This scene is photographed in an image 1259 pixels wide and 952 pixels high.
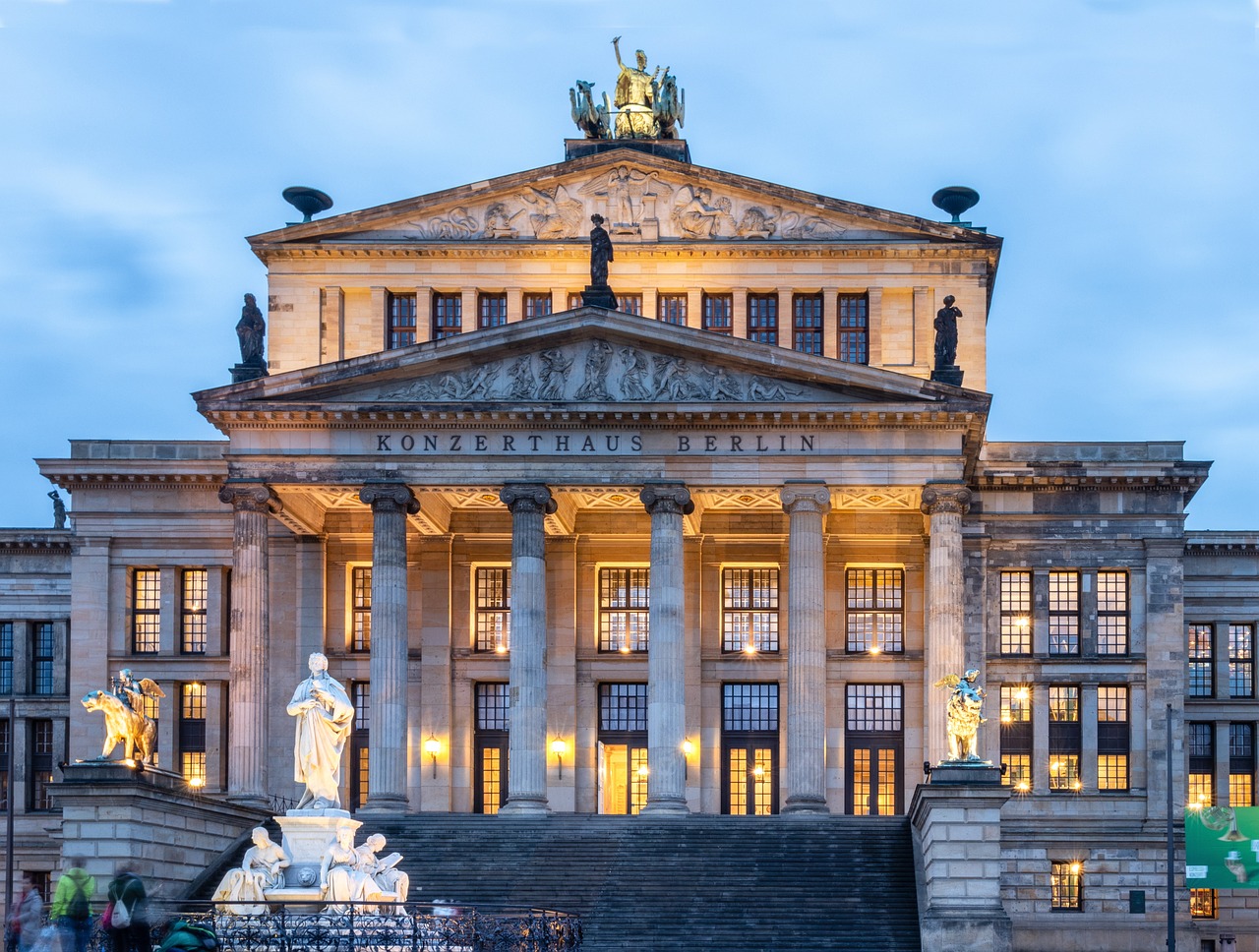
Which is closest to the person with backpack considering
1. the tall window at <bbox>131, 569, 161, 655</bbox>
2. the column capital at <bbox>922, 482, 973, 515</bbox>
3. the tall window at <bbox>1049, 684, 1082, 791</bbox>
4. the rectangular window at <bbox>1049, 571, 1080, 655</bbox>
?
the column capital at <bbox>922, 482, 973, 515</bbox>

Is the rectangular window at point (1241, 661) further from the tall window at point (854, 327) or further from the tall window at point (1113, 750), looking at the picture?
the tall window at point (854, 327)

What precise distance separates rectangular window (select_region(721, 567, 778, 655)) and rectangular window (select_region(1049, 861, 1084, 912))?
38.5 ft

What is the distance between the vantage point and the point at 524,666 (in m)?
61.2

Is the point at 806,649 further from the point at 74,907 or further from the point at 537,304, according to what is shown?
the point at 74,907

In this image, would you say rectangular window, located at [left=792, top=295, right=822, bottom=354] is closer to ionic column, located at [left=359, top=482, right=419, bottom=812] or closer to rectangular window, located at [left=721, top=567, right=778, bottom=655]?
rectangular window, located at [left=721, top=567, right=778, bottom=655]

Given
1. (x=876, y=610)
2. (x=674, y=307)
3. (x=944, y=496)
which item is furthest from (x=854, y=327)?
(x=944, y=496)

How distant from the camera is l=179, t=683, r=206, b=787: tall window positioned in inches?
2746

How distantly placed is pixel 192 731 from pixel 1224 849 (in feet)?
111

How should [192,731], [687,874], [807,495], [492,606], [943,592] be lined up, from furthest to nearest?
[192,731] < [492,606] < [807,495] < [943,592] < [687,874]

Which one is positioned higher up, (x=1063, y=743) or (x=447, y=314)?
(x=447, y=314)

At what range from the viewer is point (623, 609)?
69062 millimetres

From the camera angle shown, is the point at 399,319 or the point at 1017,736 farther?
the point at 399,319

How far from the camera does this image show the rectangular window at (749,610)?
225ft

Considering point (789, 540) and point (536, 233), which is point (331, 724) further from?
point (536, 233)
